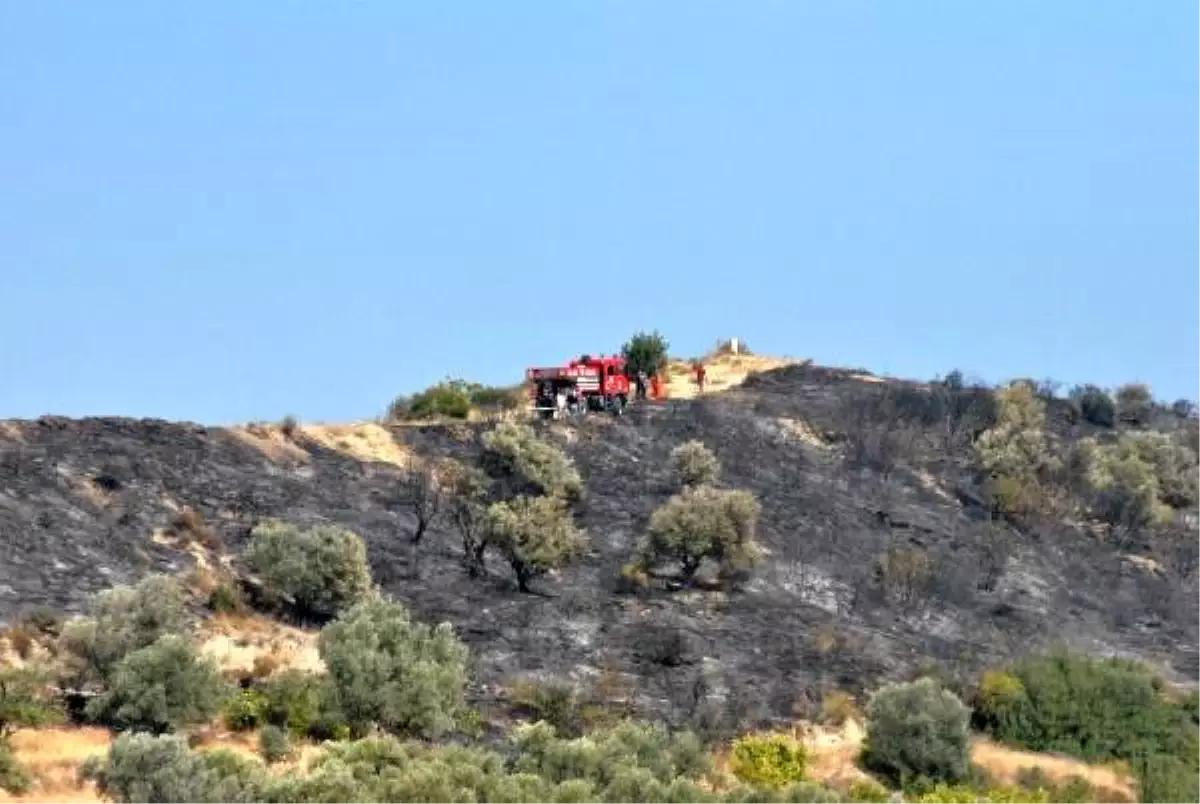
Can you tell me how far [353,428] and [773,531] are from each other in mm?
13192

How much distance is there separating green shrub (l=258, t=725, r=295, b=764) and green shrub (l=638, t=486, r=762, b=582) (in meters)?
17.8

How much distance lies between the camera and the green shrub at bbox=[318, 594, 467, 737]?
97.9 ft

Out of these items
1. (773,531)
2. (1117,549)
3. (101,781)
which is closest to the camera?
(101,781)

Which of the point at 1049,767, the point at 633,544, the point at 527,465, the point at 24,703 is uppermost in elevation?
the point at 527,465

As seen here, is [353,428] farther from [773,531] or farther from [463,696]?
[463,696]

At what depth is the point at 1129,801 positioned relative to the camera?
3631 centimetres

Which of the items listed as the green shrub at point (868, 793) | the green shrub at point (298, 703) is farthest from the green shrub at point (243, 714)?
the green shrub at point (868, 793)

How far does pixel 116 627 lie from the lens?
30.0 metres

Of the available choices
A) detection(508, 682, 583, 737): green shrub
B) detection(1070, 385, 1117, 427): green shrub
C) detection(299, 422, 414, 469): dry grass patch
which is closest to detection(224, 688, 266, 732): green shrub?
detection(508, 682, 583, 737): green shrub

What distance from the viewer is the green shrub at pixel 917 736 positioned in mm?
34781

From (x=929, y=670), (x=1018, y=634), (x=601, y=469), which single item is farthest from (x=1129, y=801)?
(x=601, y=469)

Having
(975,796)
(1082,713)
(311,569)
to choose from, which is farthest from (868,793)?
(311,569)

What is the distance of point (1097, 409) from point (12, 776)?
5868 cm

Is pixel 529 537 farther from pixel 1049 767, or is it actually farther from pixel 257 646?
pixel 1049 767
